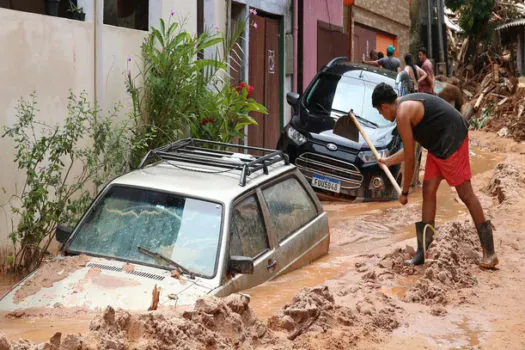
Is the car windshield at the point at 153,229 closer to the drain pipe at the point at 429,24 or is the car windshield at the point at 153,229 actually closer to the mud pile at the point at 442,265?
the mud pile at the point at 442,265

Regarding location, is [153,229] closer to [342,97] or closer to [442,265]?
Result: [442,265]

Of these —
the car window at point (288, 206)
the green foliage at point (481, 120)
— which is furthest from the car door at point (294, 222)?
the green foliage at point (481, 120)

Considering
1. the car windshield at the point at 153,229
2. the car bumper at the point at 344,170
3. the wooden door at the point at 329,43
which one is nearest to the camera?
the car windshield at the point at 153,229

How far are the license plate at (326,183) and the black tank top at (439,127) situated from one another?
16.0 ft

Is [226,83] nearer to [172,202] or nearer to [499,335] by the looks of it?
[172,202]

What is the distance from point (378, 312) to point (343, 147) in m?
7.00

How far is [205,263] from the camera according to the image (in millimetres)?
6500

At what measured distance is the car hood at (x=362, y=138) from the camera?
43.0 ft

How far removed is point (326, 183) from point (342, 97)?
67.8 inches

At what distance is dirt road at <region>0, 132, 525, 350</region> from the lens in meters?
4.73

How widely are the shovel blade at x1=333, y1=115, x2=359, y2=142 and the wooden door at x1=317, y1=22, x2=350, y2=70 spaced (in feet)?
30.4

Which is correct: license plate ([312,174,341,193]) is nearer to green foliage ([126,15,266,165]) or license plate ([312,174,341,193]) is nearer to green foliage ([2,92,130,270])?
green foliage ([126,15,266,165])

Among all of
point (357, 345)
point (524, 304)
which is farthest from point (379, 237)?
point (357, 345)

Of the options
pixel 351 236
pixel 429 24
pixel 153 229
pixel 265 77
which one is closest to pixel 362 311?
pixel 153 229
